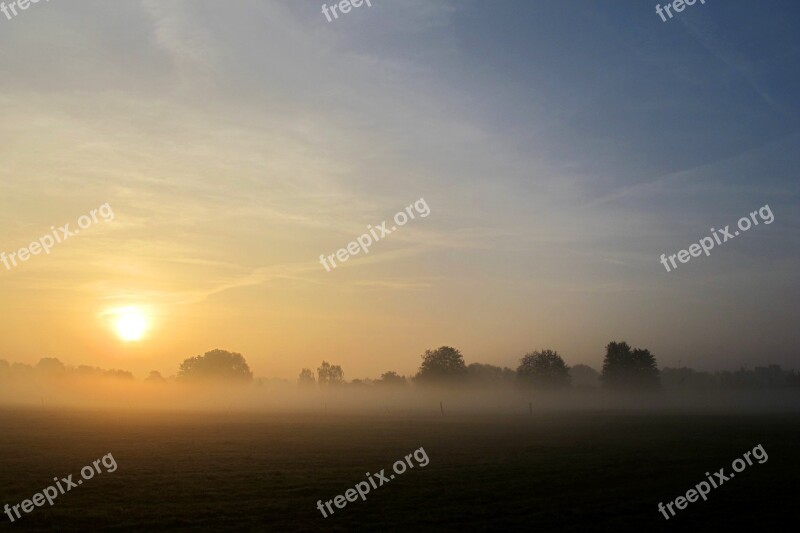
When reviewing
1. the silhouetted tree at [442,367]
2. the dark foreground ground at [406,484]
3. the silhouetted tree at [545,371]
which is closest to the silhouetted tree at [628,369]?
the silhouetted tree at [545,371]

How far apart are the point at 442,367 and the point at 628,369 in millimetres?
57407

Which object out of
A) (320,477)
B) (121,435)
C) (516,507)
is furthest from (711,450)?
(121,435)

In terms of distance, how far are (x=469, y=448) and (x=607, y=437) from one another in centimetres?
1701

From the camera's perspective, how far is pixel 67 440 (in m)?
50.9

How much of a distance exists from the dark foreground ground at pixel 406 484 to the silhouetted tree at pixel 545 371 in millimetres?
127925

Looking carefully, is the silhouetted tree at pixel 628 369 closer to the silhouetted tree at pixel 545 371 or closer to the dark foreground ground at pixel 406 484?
the silhouetted tree at pixel 545 371

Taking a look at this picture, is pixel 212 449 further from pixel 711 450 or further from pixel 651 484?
pixel 711 450

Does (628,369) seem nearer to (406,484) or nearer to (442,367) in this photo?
(442,367)

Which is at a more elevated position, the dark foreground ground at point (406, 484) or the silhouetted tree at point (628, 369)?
the dark foreground ground at point (406, 484)

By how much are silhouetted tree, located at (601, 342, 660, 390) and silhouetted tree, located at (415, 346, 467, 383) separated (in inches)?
1770

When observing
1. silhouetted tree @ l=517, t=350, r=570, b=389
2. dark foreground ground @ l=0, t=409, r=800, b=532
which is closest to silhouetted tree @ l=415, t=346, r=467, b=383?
silhouetted tree @ l=517, t=350, r=570, b=389

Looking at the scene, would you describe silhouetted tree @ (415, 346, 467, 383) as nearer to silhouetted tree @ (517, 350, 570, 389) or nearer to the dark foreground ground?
silhouetted tree @ (517, 350, 570, 389)

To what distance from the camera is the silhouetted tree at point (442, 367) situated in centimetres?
18650

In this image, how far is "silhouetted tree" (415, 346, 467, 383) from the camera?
186 meters
